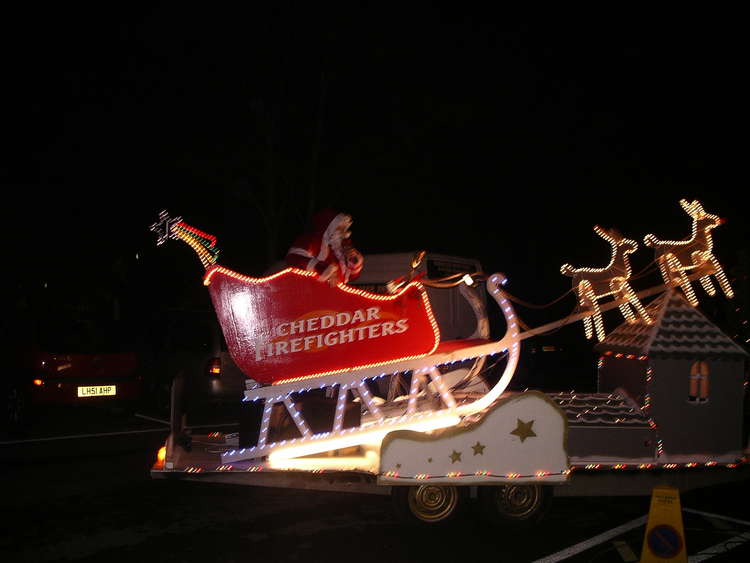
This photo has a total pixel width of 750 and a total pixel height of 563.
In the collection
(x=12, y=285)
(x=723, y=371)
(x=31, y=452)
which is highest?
(x=12, y=285)

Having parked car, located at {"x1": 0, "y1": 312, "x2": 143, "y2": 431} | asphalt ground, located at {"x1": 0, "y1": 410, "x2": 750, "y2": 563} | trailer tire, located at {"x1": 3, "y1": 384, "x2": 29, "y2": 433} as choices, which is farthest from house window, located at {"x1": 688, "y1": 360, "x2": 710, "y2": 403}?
trailer tire, located at {"x1": 3, "y1": 384, "x2": 29, "y2": 433}

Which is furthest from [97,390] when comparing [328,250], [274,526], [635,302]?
[635,302]

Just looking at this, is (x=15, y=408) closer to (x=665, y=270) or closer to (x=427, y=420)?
(x=427, y=420)

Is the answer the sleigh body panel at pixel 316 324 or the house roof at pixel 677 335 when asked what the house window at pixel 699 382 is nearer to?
the house roof at pixel 677 335

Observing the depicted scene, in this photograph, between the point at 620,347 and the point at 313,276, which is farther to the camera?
the point at 620,347

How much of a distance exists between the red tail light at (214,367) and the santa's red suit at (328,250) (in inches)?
236

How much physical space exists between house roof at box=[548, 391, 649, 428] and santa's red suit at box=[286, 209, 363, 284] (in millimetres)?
2133

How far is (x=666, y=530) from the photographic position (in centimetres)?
424

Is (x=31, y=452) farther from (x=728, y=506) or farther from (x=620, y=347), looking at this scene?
(x=728, y=506)

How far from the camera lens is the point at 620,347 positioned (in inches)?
241

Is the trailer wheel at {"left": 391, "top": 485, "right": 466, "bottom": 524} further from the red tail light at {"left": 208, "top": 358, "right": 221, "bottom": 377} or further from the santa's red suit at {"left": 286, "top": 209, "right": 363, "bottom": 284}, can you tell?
the red tail light at {"left": 208, "top": 358, "right": 221, "bottom": 377}

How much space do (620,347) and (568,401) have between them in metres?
0.81

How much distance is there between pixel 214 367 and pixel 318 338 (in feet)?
20.5

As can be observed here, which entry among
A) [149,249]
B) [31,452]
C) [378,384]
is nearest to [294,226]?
[149,249]
